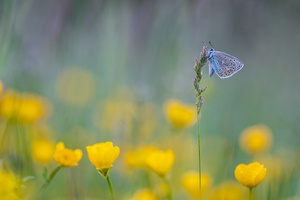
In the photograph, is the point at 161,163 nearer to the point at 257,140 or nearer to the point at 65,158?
the point at 65,158

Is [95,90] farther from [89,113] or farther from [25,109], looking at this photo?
[25,109]

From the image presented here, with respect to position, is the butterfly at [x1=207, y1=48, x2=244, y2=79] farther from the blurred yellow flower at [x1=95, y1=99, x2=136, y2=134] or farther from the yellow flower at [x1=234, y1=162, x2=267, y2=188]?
the blurred yellow flower at [x1=95, y1=99, x2=136, y2=134]

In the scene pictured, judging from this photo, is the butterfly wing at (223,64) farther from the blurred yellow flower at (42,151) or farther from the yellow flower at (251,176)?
the blurred yellow flower at (42,151)

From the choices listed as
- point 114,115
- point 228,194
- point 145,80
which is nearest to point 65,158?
point 228,194

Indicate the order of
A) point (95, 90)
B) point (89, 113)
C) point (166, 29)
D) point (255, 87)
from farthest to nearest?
point (255, 87), point (95, 90), point (89, 113), point (166, 29)

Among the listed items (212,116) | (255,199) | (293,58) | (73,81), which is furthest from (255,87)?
(255,199)

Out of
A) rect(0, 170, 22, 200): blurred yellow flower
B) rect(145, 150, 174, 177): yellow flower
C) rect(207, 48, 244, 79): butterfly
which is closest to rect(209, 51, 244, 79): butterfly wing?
rect(207, 48, 244, 79): butterfly

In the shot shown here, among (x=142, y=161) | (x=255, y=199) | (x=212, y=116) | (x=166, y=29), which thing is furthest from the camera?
(x=212, y=116)

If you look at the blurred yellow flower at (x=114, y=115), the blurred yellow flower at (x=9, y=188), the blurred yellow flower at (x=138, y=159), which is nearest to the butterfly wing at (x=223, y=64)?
the blurred yellow flower at (x=138, y=159)
